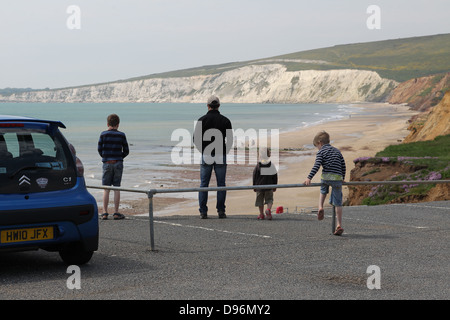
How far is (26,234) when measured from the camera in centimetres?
753

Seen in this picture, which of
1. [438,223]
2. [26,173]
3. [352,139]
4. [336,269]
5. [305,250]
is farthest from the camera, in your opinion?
[352,139]

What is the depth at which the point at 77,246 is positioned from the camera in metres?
8.08

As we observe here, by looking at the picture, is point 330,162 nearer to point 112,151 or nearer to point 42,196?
point 112,151

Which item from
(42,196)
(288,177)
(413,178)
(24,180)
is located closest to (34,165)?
(24,180)

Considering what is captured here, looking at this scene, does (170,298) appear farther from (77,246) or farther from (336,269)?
(336,269)

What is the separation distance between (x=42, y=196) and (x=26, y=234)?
18.2 inches

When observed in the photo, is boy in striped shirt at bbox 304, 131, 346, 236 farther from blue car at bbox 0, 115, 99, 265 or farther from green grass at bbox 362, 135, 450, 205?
green grass at bbox 362, 135, 450, 205

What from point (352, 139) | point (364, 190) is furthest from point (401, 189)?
point (352, 139)

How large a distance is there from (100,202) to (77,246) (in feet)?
53.0

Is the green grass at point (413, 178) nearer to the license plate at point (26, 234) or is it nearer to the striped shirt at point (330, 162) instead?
the striped shirt at point (330, 162)

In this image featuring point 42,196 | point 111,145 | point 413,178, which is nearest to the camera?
point 42,196

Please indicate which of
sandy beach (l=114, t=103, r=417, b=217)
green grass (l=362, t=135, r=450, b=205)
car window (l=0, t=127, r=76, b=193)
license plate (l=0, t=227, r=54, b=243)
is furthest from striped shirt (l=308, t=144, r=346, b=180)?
green grass (l=362, t=135, r=450, b=205)

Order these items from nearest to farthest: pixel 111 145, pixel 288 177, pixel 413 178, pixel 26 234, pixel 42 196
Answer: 1. pixel 26 234
2. pixel 42 196
3. pixel 111 145
4. pixel 413 178
5. pixel 288 177

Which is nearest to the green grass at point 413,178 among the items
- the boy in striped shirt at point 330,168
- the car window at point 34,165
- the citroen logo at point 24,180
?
the boy in striped shirt at point 330,168
